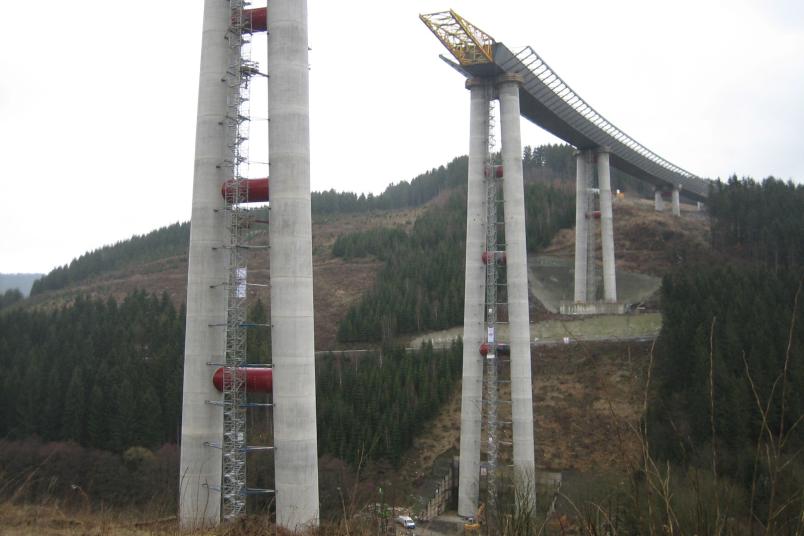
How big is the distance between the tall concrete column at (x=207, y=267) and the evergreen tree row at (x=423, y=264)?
40306 mm

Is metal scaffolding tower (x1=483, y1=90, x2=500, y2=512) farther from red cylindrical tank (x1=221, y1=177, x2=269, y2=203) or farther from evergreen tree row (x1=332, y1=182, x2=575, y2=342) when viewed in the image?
evergreen tree row (x1=332, y1=182, x2=575, y2=342)

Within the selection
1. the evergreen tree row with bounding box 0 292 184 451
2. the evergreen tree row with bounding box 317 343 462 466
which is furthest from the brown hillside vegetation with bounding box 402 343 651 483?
the evergreen tree row with bounding box 0 292 184 451

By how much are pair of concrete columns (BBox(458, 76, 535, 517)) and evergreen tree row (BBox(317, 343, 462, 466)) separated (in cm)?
789

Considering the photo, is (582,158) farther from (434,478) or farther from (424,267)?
(424,267)

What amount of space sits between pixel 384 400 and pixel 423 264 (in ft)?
121

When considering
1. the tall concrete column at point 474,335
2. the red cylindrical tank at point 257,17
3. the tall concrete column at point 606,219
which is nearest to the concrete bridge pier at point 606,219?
the tall concrete column at point 606,219

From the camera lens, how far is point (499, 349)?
108 ft

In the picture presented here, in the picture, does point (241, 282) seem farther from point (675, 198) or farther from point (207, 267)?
point (675, 198)

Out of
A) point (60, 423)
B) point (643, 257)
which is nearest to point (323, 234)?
point (643, 257)

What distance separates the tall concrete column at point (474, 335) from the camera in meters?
32.8

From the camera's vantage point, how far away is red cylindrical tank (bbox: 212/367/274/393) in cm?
2167

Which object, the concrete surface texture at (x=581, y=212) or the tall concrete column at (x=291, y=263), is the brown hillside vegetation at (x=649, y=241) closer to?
the concrete surface texture at (x=581, y=212)

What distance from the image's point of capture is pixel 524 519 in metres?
4.88

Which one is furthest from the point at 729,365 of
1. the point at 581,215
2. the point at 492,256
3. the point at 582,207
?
the point at 582,207
